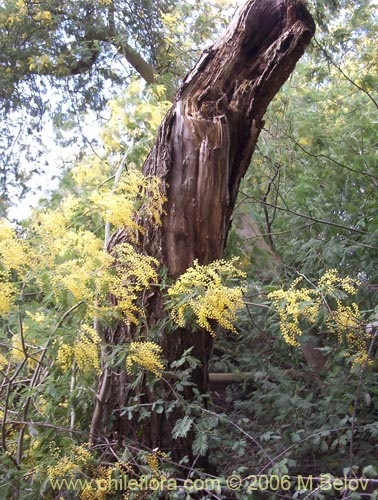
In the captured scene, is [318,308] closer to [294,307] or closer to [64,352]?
[294,307]

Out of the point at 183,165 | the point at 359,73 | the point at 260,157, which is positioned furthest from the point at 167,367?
the point at 359,73

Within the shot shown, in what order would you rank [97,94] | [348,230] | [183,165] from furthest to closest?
[97,94]
[348,230]
[183,165]

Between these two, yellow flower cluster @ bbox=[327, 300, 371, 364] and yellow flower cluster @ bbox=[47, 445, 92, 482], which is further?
yellow flower cluster @ bbox=[327, 300, 371, 364]

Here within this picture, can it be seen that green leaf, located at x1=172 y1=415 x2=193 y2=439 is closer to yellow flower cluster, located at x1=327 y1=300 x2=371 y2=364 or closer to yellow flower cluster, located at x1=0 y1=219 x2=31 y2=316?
yellow flower cluster, located at x1=327 y1=300 x2=371 y2=364

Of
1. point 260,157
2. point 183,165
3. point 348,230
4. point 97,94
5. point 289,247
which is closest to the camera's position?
point 183,165

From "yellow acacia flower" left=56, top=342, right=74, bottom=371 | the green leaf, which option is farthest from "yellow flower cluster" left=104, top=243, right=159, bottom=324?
the green leaf

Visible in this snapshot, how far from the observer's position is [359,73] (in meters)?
5.86

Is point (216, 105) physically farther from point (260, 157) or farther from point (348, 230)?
point (260, 157)

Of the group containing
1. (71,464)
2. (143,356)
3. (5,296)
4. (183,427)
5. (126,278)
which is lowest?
(71,464)

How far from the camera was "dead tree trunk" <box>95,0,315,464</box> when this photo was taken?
2.51 metres

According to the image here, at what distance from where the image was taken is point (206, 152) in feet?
9.02

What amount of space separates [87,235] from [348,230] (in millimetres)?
1884

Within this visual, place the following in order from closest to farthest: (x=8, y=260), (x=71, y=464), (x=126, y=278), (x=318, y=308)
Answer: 1. (x=71, y=464)
2. (x=8, y=260)
3. (x=318, y=308)
4. (x=126, y=278)

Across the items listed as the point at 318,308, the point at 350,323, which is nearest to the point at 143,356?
the point at 318,308
